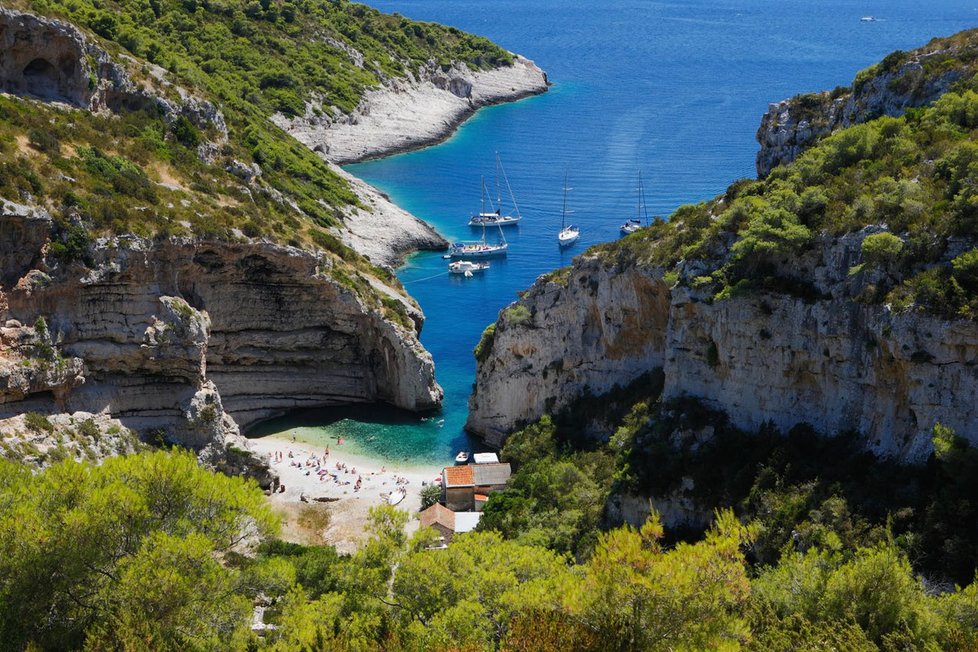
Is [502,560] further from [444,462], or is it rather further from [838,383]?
[444,462]

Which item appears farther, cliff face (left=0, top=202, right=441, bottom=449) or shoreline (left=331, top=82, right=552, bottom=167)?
shoreline (left=331, top=82, right=552, bottom=167)

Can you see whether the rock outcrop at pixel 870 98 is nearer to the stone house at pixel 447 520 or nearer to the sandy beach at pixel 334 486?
the stone house at pixel 447 520

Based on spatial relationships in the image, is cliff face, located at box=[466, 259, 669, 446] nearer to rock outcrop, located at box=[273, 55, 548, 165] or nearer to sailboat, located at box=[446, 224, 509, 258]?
sailboat, located at box=[446, 224, 509, 258]

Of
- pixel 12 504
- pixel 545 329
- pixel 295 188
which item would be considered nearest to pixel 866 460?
pixel 545 329

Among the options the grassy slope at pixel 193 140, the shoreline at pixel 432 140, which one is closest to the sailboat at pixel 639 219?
the grassy slope at pixel 193 140

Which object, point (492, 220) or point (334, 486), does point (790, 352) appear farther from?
point (492, 220)

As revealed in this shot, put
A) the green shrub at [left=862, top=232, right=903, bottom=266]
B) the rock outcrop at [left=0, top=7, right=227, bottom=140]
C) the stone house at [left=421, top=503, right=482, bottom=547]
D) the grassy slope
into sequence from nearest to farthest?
1. the green shrub at [left=862, top=232, right=903, bottom=266]
2. the stone house at [left=421, top=503, right=482, bottom=547]
3. the grassy slope
4. the rock outcrop at [left=0, top=7, right=227, bottom=140]

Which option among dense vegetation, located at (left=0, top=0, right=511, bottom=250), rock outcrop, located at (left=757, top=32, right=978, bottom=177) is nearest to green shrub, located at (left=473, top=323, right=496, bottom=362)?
dense vegetation, located at (left=0, top=0, right=511, bottom=250)
